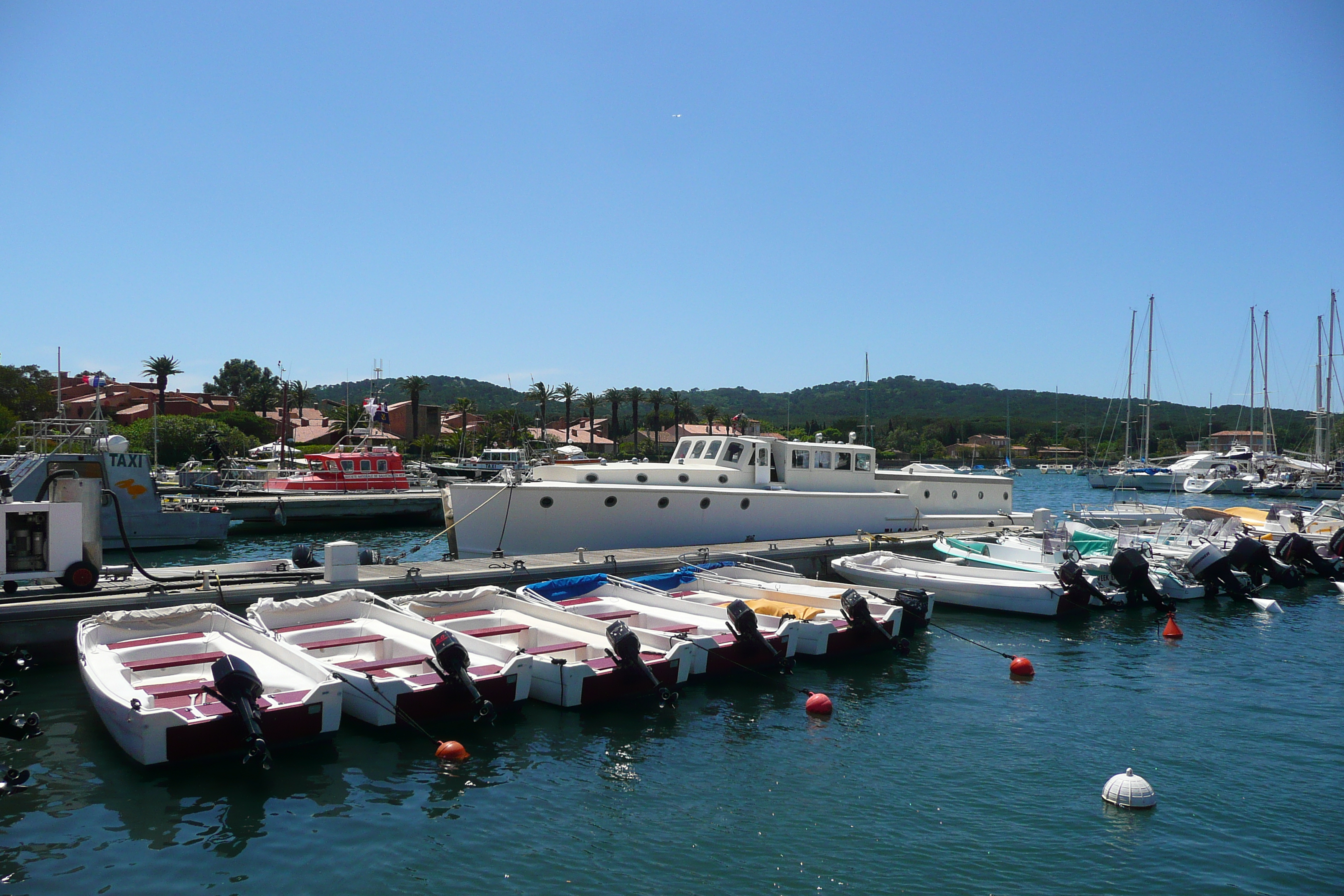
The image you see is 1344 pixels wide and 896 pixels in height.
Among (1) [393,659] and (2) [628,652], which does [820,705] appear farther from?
(1) [393,659]

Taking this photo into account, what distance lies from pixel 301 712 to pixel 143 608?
18.1 ft

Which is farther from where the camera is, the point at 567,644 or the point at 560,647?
the point at 567,644

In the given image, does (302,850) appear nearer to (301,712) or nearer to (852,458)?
(301,712)

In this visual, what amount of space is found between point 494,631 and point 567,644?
1213mm

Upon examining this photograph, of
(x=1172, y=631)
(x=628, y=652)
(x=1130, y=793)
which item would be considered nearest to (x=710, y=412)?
(x=1172, y=631)

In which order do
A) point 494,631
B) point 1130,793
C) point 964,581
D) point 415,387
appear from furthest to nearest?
point 415,387
point 964,581
point 494,631
point 1130,793

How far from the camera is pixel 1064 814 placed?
883 cm

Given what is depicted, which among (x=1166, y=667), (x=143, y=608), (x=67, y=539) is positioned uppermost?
(x=67, y=539)

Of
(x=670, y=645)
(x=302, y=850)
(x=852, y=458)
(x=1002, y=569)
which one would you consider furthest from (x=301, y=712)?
(x=852, y=458)

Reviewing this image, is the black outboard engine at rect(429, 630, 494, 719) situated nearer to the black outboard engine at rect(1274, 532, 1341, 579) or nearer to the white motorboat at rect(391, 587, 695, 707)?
the white motorboat at rect(391, 587, 695, 707)

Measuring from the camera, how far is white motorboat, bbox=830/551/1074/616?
1859 centimetres

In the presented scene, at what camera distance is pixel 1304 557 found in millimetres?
25094

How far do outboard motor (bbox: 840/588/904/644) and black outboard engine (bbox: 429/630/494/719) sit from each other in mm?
6564

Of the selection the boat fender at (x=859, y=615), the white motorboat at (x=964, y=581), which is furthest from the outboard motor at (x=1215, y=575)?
the boat fender at (x=859, y=615)
